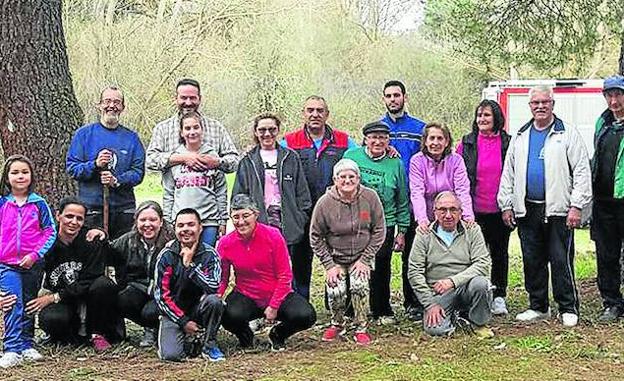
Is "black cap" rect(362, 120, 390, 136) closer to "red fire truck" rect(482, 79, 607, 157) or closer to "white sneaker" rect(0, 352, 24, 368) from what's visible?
"white sneaker" rect(0, 352, 24, 368)

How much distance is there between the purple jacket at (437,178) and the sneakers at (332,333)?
1.03 m

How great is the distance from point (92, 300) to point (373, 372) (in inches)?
82.4

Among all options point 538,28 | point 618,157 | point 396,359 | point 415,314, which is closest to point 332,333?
point 396,359

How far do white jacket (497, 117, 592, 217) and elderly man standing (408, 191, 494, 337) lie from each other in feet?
1.47

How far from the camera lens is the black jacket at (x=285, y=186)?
6.53 metres

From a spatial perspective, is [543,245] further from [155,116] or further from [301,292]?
[155,116]

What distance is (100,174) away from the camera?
6.49 metres

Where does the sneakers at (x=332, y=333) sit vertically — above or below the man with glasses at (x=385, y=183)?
below

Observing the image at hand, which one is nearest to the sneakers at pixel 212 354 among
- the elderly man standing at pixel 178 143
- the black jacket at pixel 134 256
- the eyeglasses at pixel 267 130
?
the black jacket at pixel 134 256

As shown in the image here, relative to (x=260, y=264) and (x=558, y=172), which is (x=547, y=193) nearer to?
(x=558, y=172)

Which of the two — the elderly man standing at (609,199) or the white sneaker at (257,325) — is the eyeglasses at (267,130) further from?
the elderly man standing at (609,199)

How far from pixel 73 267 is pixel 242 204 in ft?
4.25

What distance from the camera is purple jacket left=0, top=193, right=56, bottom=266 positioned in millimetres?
5934

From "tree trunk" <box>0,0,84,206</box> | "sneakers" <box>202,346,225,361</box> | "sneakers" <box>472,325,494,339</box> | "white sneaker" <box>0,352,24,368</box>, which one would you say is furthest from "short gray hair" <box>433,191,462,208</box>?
"tree trunk" <box>0,0,84,206</box>
